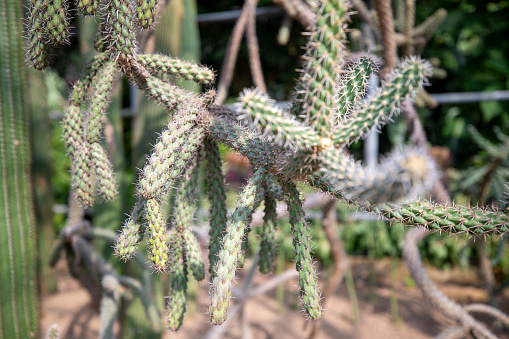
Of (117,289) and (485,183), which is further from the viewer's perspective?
(485,183)

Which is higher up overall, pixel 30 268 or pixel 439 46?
pixel 439 46

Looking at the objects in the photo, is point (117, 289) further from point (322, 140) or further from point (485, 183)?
point (485, 183)

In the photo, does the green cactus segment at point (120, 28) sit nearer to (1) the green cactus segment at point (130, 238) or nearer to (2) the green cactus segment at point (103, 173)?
(2) the green cactus segment at point (103, 173)

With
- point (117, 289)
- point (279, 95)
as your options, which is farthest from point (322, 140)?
point (279, 95)

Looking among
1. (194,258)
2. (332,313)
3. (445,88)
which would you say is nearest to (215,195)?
(194,258)

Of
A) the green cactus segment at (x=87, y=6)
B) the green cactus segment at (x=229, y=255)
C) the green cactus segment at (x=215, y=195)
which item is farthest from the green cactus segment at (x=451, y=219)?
the green cactus segment at (x=87, y=6)

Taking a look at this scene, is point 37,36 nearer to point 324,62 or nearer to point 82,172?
point 82,172
